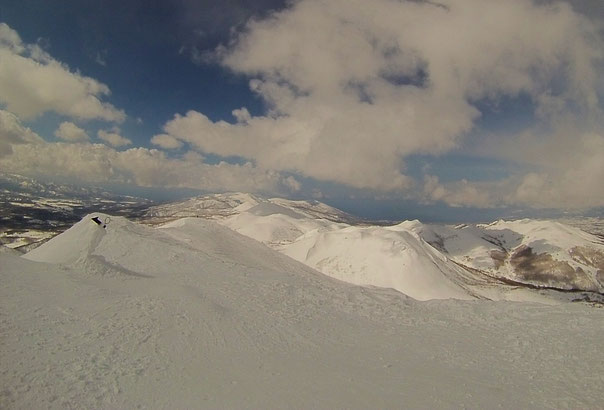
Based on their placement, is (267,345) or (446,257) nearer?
(267,345)

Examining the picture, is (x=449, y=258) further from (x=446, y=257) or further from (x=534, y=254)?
(x=534, y=254)

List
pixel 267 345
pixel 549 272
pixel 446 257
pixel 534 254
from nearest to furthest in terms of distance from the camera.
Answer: pixel 267 345
pixel 446 257
pixel 549 272
pixel 534 254

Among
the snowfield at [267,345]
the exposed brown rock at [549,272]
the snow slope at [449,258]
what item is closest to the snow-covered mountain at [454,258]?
the exposed brown rock at [549,272]

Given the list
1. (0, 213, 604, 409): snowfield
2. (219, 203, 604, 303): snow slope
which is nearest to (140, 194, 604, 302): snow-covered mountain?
(219, 203, 604, 303): snow slope

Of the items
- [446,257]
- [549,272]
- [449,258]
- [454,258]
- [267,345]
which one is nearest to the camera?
[267,345]

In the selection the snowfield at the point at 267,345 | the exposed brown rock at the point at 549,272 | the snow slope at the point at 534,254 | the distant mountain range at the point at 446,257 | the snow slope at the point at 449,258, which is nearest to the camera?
the snowfield at the point at 267,345

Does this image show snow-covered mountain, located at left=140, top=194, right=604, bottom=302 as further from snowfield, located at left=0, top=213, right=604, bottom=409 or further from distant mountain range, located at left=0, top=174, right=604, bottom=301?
snowfield, located at left=0, top=213, right=604, bottom=409

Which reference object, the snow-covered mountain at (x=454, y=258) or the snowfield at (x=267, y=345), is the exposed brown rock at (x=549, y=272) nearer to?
the snow-covered mountain at (x=454, y=258)

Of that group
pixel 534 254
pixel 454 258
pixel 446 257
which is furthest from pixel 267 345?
pixel 534 254

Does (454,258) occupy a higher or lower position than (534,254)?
lower
